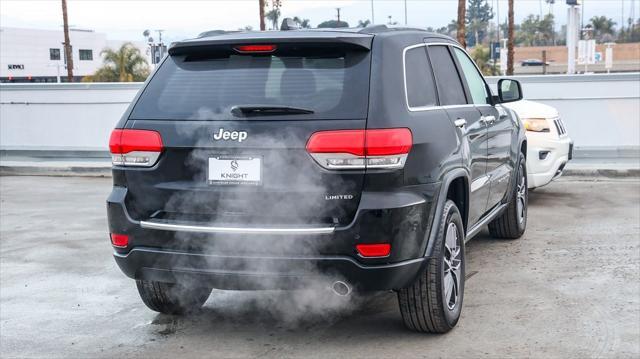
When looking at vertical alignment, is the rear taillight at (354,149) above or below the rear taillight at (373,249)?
above

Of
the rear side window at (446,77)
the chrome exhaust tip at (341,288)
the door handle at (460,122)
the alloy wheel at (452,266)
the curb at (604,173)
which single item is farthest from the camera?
the curb at (604,173)

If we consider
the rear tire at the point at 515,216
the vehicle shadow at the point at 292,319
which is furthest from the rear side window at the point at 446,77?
the rear tire at the point at 515,216

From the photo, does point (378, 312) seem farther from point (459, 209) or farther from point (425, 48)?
point (425, 48)

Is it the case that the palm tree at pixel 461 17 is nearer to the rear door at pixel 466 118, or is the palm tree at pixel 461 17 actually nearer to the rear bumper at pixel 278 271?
the rear door at pixel 466 118

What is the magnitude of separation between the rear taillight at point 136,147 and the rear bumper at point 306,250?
37 cm

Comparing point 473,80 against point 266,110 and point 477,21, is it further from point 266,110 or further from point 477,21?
point 477,21

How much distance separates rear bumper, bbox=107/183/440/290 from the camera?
4332 mm

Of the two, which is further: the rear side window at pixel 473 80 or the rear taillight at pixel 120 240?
the rear side window at pixel 473 80

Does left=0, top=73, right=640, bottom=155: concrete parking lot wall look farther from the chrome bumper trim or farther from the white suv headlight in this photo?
the chrome bumper trim

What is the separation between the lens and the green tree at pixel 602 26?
440 ft

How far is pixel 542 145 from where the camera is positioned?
939cm

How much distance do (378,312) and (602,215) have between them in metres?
4.48

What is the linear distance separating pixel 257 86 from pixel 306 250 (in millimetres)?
984

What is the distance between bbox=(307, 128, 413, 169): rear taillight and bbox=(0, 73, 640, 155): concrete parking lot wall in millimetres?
9976
